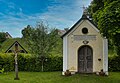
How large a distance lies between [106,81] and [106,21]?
4.65 metres

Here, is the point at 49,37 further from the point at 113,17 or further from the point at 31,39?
the point at 113,17

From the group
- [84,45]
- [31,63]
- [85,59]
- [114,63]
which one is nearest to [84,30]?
[84,45]

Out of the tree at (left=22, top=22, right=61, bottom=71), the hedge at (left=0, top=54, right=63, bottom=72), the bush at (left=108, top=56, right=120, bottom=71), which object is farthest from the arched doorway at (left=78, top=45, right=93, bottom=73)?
the tree at (left=22, top=22, right=61, bottom=71)

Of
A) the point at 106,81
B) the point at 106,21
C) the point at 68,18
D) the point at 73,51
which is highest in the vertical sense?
the point at 68,18

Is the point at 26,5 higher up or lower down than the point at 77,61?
higher up

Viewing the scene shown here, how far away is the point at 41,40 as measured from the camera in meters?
28.2

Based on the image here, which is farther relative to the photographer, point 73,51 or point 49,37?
point 49,37

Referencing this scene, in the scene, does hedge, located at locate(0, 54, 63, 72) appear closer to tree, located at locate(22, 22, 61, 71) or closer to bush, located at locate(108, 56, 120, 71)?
tree, located at locate(22, 22, 61, 71)

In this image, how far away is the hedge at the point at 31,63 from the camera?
91.8 ft

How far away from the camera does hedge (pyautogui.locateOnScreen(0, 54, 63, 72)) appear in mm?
27984

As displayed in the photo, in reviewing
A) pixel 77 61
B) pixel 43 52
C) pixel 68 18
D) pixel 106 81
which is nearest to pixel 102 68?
pixel 77 61

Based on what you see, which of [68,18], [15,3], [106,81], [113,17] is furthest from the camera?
[68,18]

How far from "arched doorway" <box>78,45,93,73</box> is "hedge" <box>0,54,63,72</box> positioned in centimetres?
482

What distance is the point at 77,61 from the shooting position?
23.5m
